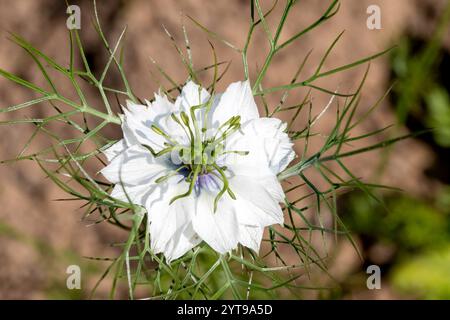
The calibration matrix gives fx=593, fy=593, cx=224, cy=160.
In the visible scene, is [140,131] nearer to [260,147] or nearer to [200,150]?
[200,150]

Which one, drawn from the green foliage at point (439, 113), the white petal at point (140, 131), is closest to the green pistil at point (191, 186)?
the white petal at point (140, 131)

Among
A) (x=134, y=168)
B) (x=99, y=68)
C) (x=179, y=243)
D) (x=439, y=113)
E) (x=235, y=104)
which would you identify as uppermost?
(x=99, y=68)

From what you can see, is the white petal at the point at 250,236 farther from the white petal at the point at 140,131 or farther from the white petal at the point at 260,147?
the white petal at the point at 140,131

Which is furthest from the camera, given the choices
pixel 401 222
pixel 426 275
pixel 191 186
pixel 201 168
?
pixel 401 222

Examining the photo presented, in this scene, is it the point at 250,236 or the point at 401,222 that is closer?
the point at 250,236

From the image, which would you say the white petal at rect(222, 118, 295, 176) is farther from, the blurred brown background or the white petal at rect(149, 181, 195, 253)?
the blurred brown background

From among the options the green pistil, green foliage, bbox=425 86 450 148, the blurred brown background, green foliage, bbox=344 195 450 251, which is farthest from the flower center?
green foliage, bbox=425 86 450 148

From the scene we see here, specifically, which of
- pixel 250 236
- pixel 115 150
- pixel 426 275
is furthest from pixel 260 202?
pixel 426 275

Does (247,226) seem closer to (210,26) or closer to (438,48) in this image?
(210,26)
